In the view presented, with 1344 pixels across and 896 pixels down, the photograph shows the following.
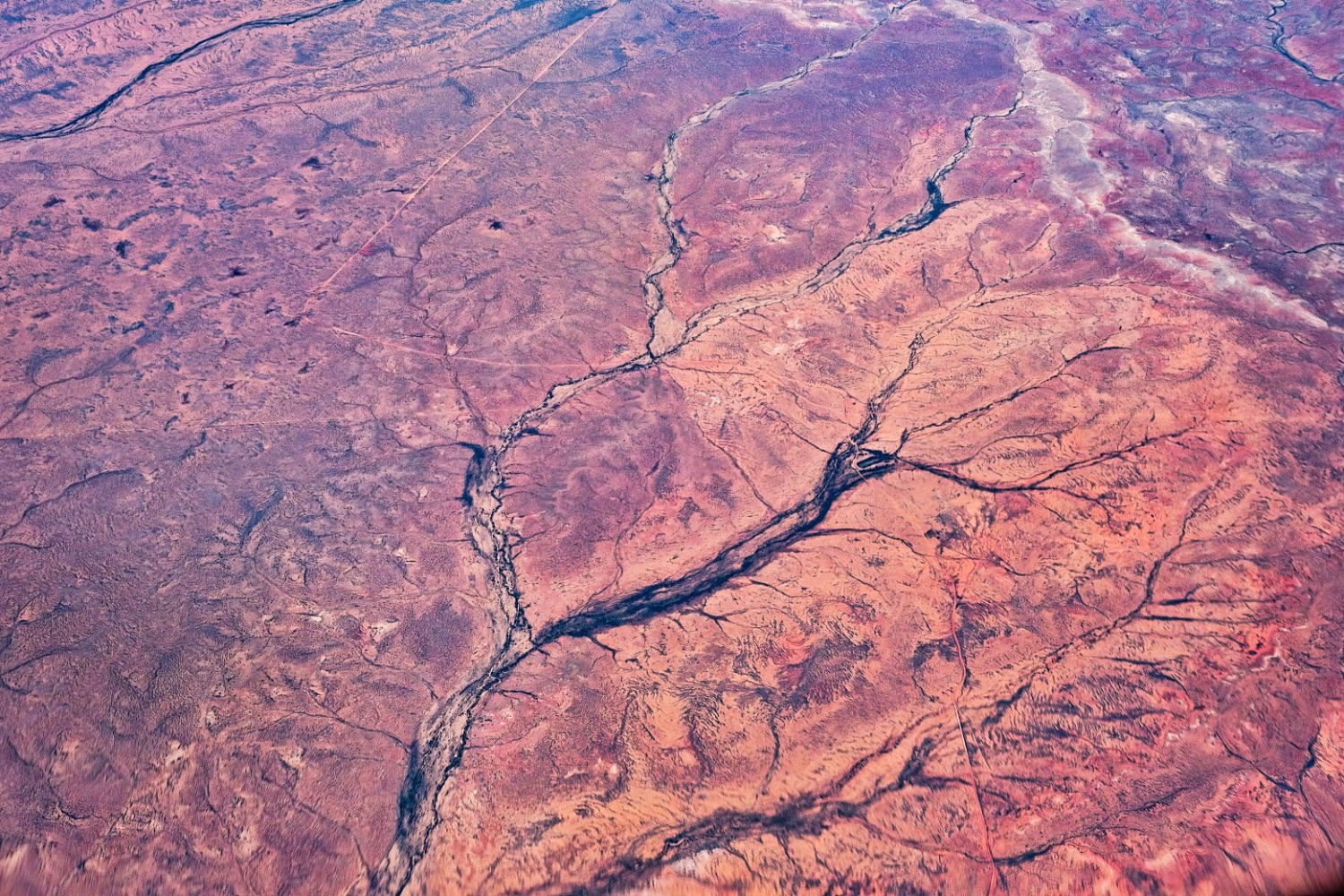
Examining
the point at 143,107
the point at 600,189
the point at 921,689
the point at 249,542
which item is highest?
the point at 143,107

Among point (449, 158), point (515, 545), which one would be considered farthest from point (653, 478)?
point (449, 158)

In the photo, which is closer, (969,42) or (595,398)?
(595,398)

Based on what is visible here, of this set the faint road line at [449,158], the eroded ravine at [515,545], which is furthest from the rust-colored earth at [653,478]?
the faint road line at [449,158]

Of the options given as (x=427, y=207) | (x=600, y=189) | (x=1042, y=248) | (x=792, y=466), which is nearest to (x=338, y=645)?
(x=792, y=466)

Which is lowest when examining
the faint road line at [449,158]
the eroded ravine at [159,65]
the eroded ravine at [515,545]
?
the eroded ravine at [515,545]

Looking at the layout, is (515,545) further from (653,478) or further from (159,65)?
(159,65)

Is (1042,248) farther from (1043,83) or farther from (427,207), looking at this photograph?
(427,207)

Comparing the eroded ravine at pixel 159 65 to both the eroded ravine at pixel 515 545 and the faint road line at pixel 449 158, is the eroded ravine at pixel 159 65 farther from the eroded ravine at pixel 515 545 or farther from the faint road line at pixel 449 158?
the eroded ravine at pixel 515 545

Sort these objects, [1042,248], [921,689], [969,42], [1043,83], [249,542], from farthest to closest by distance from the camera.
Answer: [969,42], [1043,83], [1042,248], [249,542], [921,689]
